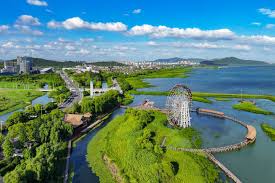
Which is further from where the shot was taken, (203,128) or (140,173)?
(203,128)

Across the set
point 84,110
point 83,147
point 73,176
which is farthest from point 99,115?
point 73,176

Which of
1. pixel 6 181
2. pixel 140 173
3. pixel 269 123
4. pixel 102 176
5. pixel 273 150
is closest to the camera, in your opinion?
pixel 6 181

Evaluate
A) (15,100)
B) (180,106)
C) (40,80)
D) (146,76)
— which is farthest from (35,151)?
(146,76)

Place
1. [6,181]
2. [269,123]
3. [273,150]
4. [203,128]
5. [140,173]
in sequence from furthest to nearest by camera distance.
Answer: [269,123]
[203,128]
[273,150]
[140,173]
[6,181]

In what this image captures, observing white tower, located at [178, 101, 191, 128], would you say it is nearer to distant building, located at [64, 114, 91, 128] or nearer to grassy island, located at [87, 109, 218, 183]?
grassy island, located at [87, 109, 218, 183]

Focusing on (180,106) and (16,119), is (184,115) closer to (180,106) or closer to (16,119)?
(180,106)

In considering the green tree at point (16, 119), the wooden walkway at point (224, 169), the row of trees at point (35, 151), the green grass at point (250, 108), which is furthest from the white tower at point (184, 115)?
the green tree at point (16, 119)

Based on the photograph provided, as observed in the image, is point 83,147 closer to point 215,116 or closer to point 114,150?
point 114,150
